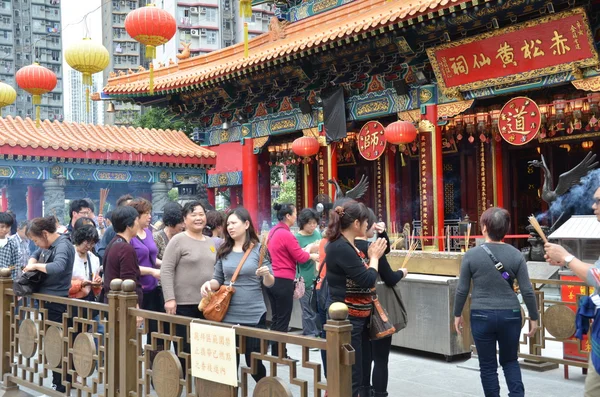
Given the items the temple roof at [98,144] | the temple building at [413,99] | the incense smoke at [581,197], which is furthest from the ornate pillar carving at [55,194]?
the incense smoke at [581,197]

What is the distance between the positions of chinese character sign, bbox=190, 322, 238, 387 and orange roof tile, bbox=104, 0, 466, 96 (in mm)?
6083

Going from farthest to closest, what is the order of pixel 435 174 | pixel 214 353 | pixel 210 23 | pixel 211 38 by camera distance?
pixel 211 38
pixel 210 23
pixel 435 174
pixel 214 353

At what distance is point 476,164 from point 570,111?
2.78 metres

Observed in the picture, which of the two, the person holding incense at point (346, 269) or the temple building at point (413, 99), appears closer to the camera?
the person holding incense at point (346, 269)

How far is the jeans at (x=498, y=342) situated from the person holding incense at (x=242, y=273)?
53.8 inches

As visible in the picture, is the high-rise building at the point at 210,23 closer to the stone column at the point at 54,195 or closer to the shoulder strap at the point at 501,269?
the stone column at the point at 54,195

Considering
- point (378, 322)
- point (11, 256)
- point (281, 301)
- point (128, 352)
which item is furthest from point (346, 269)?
point (11, 256)

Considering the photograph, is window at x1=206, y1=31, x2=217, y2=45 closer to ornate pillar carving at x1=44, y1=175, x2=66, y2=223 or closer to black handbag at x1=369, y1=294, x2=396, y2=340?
ornate pillar carving at x1=44, y1=175, x2=66, y2=223

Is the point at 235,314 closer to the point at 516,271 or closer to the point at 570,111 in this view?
the point at 516,271

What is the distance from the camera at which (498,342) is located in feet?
12.6

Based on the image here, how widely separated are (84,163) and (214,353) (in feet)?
36.4

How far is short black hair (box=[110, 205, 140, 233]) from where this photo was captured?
462 cm

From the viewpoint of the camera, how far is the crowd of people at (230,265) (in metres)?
3.80

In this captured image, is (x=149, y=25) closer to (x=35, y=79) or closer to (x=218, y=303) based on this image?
(x=35, y=79)
